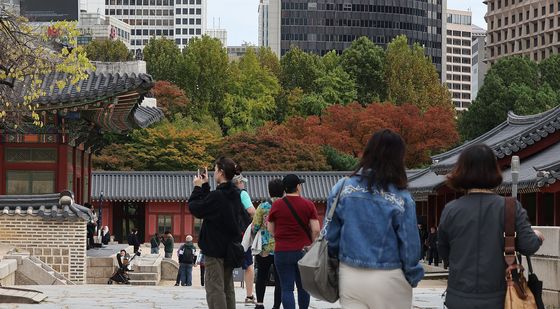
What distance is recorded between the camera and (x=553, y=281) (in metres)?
15.8

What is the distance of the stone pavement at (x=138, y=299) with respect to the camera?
16.6 metres

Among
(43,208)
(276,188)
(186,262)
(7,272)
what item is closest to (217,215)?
(276,188)

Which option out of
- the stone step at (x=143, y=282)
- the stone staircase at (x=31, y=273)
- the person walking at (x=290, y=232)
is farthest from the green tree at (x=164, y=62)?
A: the person walking at (x=290, y=232)

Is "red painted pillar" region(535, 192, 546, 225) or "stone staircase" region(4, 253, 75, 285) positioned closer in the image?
"stone staircase" region(4, 253, 75, 285)

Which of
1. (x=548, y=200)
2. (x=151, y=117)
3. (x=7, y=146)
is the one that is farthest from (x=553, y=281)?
(x=151, y=117)

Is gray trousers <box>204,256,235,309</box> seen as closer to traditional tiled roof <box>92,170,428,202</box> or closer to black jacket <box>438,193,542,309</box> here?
black jacket <box>438,193,542,309</box>

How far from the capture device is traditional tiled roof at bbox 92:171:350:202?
6588 centimetres

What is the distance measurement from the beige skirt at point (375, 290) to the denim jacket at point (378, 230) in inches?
2.0

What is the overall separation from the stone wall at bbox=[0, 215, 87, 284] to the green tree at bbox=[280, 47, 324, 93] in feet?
212

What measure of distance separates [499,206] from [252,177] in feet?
198

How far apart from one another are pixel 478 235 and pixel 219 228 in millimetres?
4535

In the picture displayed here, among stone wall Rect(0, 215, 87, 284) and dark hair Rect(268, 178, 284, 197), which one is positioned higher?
dark hair Rect(268, 178, 284, 197)

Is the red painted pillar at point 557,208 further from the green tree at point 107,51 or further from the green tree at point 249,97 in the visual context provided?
the green tree at point 107,51

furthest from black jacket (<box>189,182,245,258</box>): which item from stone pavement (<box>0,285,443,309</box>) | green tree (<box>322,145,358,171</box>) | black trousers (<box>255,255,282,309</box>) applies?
green tree (<box>322,145,358,171</box>)
